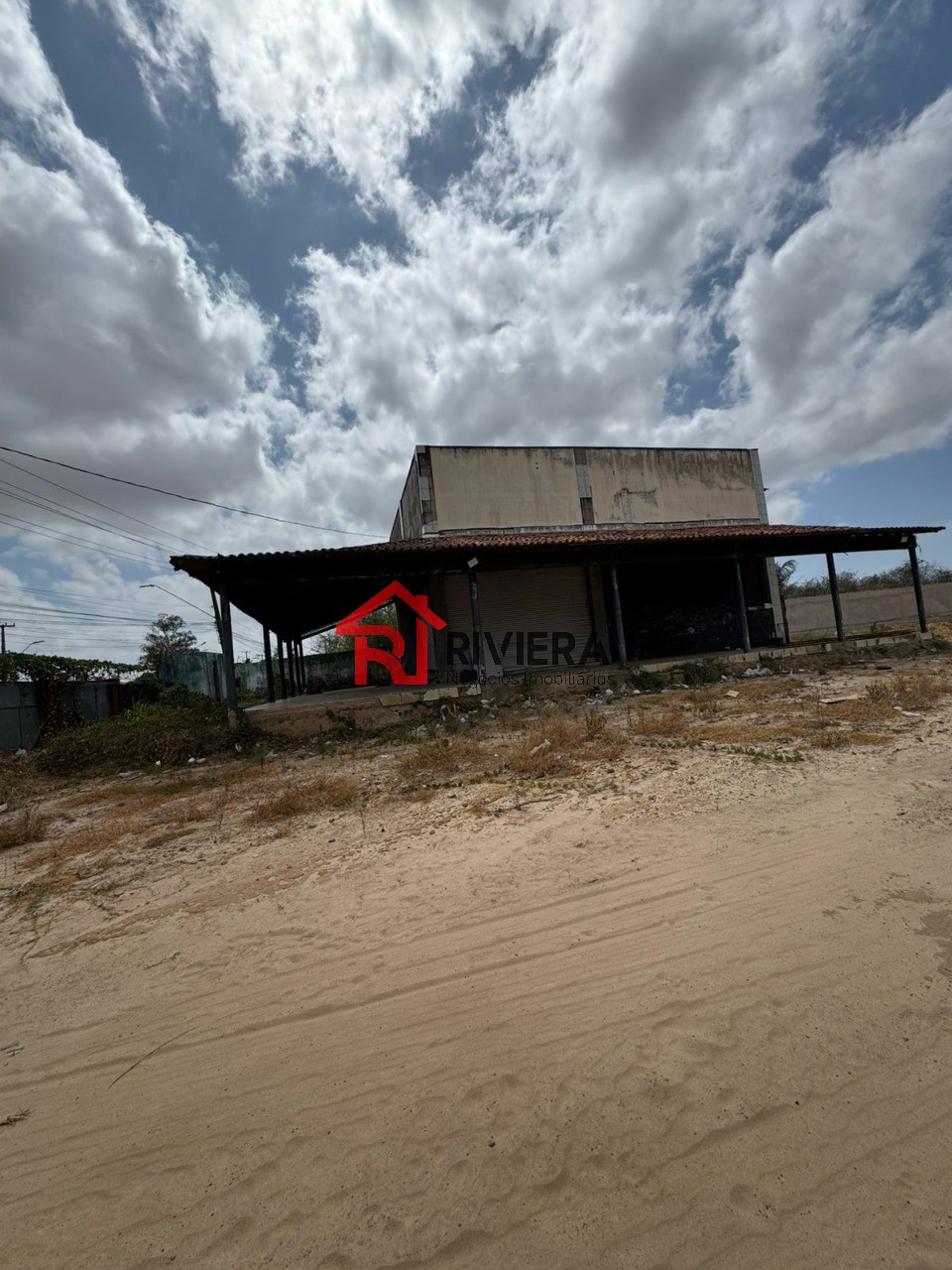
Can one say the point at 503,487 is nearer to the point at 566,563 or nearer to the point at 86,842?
the point at 566,563

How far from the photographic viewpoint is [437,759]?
21.5ft

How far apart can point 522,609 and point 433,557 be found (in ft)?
12.0

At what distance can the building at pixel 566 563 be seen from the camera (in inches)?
456

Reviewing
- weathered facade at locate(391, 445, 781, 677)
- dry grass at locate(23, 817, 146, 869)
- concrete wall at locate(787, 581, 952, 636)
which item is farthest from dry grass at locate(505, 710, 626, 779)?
concrete wall at locate(787, 581, 952, 636)

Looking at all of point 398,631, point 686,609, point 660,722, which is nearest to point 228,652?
point 398,631

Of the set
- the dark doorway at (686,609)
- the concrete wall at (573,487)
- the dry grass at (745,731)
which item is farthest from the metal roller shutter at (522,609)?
the dry grass at (745,731)

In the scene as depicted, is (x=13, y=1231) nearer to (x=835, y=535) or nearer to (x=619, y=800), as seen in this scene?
(x=619, y=800)

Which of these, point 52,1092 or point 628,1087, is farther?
point 52,1092

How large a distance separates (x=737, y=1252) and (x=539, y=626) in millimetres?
12920

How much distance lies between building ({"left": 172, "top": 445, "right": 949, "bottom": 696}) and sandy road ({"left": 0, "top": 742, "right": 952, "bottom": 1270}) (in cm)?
809

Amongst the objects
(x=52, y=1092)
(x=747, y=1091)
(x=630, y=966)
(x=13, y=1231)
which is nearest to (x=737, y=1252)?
(x=747, y=1091)

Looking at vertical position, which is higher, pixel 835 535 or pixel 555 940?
pixel 835 535

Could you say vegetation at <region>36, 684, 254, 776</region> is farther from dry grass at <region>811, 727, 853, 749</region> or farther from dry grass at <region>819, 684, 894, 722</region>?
dry grass at <region>819, 684, 894, 722</region>

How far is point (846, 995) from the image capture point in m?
2.09
